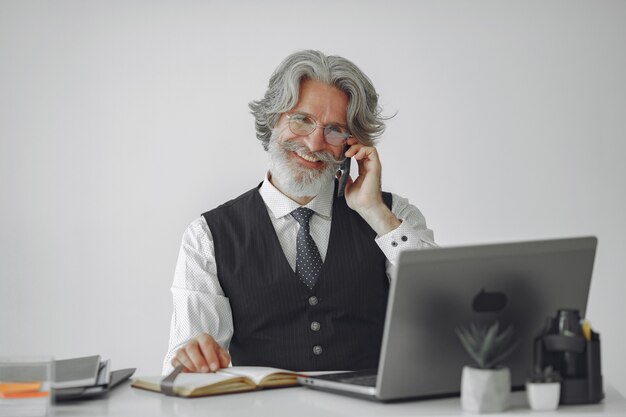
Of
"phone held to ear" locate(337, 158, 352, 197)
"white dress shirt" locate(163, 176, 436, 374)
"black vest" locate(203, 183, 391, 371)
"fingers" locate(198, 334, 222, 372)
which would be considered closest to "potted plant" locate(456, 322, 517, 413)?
"fingers" locate(198, 334, 222, 372)

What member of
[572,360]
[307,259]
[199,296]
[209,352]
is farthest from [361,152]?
[572,360]

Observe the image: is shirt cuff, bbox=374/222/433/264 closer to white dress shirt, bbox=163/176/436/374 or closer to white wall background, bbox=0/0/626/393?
white dress shirt, bbox=163/176/436/374

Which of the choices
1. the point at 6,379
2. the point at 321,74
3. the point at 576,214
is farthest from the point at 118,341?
the point at 6,379

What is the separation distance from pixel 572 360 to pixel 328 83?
1.42 m

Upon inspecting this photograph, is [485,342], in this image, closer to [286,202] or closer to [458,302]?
[458,302]

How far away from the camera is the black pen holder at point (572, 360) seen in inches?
57.3

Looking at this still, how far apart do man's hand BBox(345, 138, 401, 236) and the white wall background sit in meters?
1.26

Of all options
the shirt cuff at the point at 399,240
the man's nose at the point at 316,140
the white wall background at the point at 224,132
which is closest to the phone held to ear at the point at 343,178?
the man's nose at the point at 316,140

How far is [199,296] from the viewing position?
243 centimetres

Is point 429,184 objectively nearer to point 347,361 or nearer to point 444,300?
point 347,361

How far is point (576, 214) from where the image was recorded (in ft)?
13.0

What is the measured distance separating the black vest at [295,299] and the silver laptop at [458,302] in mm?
888

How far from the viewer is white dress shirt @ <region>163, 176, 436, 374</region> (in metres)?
2.39

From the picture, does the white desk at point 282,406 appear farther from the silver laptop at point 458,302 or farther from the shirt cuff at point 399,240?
the shirt cuff at point 399,240
